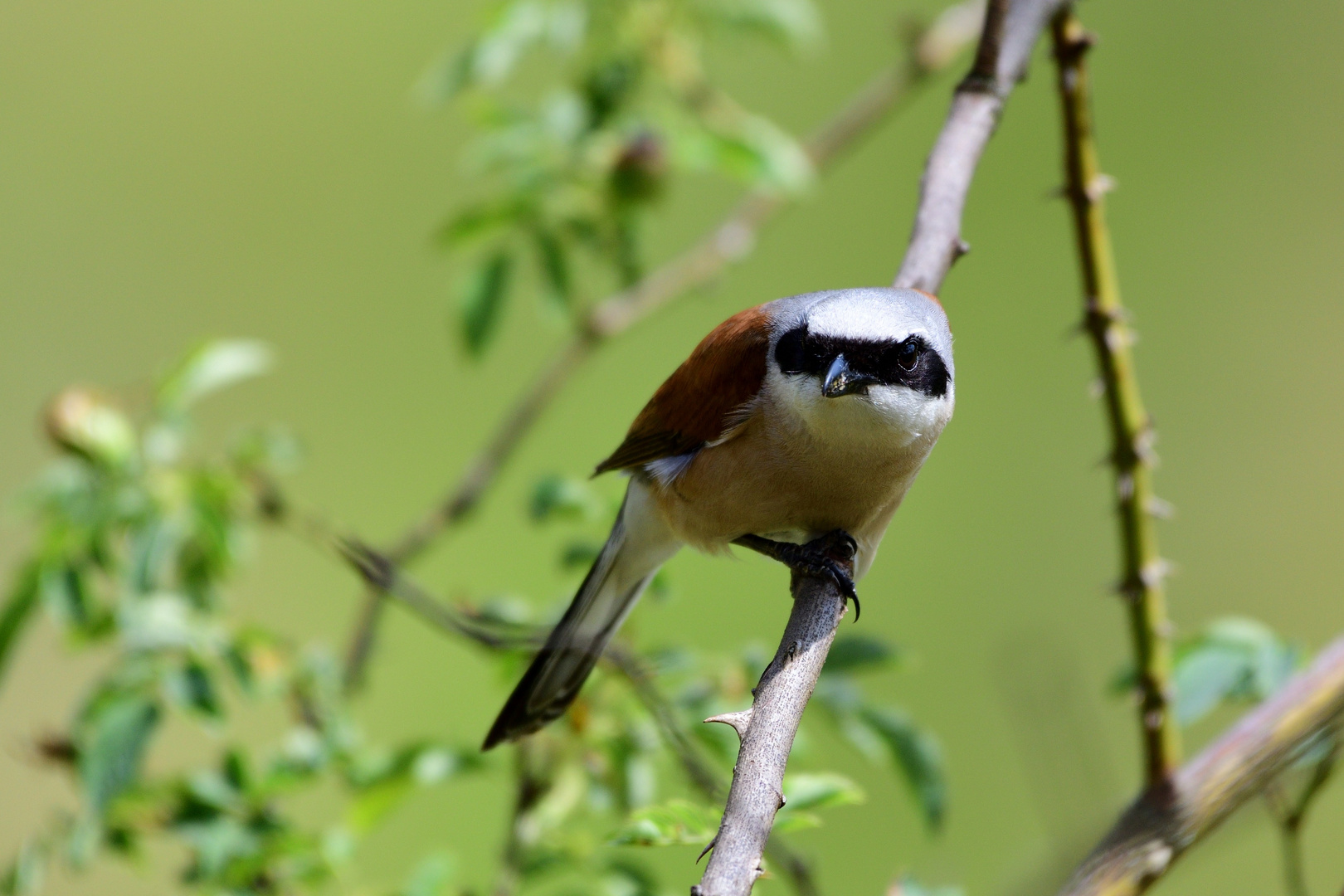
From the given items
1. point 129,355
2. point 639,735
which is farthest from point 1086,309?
point 129,355

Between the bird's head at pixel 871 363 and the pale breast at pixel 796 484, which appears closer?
the bird's head at pixel 871 363

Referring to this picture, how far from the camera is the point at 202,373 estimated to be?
2064 mm

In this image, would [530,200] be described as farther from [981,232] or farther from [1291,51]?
[1291,51]

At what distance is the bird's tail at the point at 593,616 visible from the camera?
1.92 metres

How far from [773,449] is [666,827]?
2.97 feet

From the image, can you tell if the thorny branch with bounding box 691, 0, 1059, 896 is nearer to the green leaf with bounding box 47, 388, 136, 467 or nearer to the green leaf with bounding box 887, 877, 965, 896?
the green leaf with bounding box 887, 877, 965, 896

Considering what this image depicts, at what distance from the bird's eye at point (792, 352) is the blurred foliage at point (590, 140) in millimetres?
483

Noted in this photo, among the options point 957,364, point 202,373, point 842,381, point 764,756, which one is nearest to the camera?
point 764,756

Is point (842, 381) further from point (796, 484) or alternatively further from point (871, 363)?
point (796, 484)

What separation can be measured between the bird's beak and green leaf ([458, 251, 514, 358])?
91 centimetres

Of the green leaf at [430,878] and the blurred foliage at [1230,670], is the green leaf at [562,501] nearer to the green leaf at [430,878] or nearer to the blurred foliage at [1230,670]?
the green leaf at [430,878]

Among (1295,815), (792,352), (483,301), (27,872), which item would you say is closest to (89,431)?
(27,872)

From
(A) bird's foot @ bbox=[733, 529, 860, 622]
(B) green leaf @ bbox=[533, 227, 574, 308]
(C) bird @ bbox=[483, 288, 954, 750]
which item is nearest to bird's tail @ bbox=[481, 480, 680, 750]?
(C) bird @ bbox=[483, 288, 954, 750]

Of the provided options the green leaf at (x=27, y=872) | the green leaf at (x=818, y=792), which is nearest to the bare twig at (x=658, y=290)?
the green leaf at (x=27, y=872)
